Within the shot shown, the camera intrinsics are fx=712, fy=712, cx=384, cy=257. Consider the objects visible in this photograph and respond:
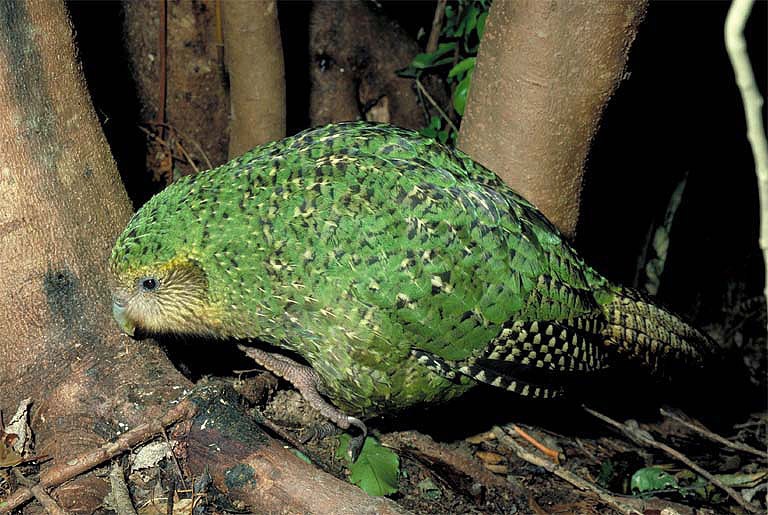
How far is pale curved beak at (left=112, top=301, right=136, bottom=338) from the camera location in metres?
3.12

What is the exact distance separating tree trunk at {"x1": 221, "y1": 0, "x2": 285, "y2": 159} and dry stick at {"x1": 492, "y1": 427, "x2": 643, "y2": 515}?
91.2 inches

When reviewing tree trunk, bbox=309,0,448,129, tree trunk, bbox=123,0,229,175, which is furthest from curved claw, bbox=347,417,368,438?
tree trunk, bbox=309,0,448,129

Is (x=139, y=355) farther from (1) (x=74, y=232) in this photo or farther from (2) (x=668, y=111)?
(2) (x=668, y=111)

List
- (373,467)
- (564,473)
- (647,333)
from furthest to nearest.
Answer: (564,473)
(647,333)
(373,467)

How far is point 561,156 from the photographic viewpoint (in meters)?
3.73

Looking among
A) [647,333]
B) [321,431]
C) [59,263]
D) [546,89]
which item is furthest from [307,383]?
[546,89]

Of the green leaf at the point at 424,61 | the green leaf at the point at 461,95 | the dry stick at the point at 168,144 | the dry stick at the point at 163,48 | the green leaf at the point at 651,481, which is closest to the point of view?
the green leaf at the point at 651,481

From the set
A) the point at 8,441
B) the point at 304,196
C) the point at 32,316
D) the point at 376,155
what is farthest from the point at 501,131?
the point at 8,441

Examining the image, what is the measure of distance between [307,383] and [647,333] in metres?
1.80

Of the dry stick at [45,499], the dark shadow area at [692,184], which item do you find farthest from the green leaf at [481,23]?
the dry stick at [45,499]

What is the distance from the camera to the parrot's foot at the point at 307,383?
11.9 ft

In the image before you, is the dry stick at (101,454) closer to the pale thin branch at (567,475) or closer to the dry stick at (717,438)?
the pale thin branch at (567,475)

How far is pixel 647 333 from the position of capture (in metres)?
3.73

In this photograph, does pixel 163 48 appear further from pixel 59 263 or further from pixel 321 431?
pixel 321 431
